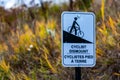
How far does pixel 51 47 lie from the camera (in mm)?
7930

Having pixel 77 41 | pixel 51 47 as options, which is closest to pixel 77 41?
pixel 77 41

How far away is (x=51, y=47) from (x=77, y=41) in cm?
246

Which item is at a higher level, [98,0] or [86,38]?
[98,0]

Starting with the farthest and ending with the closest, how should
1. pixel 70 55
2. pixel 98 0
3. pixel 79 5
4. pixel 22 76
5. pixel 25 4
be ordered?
pixel 25 4 → pixel 79 5 → pixel 98 0 → pixel 22 76 → pixel 70 55

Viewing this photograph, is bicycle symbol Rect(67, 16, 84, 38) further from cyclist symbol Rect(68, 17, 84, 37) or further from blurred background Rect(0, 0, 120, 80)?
blurred background Rect(0, 0, 120, 80)

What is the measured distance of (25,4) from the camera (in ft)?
35.5

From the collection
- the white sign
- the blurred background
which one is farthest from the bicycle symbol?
the blurred background

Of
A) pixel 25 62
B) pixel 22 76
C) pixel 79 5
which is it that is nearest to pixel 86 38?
pixel 22 76

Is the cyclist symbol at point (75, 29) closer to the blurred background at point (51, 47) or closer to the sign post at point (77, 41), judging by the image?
the sign post at point (77, 41)

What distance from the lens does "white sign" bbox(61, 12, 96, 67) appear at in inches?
215

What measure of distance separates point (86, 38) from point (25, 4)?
17.9 ft

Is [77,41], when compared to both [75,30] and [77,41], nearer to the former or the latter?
[77,41]

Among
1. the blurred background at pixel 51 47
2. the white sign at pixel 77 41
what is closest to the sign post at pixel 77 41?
the white sign at pixel 77 41

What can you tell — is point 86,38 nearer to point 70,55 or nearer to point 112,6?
point 70,55
